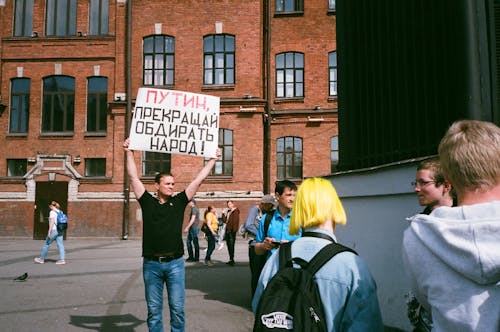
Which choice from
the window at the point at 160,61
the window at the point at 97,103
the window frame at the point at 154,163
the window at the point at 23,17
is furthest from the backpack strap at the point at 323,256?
the window at the point at 23,17

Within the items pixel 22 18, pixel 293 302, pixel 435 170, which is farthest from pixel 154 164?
pixel 293 302

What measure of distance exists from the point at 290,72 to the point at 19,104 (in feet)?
47.2

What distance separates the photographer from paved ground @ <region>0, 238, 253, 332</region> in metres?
6.78

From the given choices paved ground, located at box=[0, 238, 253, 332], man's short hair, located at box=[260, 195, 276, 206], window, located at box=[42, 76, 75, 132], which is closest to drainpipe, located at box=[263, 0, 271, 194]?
window, located at box=[42, 76, 75, 132]

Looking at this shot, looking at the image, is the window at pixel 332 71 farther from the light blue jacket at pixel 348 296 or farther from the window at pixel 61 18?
the light blue jacket at pixel 348 296

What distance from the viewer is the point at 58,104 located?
24.7 metres

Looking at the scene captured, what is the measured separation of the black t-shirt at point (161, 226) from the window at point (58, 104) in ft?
68.9

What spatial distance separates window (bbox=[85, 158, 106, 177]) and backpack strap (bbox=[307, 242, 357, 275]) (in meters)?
23.0

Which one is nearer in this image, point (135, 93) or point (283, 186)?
point (283, 186)

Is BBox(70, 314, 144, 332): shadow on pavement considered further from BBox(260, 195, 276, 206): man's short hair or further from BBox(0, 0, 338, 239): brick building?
BBox(0, 0, 338, 239): brick building

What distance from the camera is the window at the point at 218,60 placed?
24375 millimetres

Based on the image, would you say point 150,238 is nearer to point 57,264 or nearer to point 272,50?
point 57,264

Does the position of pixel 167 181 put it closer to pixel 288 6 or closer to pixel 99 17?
pixel 99 17

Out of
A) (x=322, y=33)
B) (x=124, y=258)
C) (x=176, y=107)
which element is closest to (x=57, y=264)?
(x=124, y=258)
